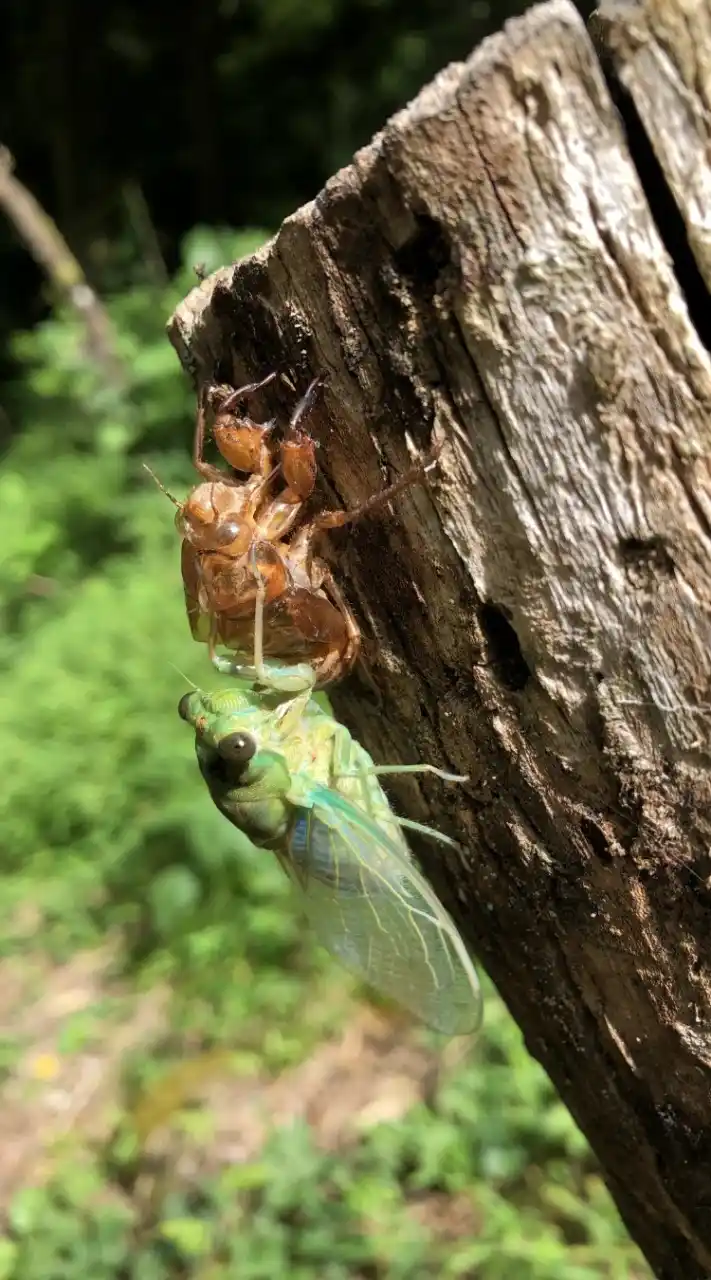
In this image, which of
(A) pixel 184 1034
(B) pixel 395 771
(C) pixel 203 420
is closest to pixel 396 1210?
(A) pixel 184 1034

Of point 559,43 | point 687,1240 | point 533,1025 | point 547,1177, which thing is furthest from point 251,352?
point 547,1177

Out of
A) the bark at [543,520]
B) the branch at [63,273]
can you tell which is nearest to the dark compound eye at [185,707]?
the bark at [543,520]

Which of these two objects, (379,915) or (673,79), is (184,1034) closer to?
(379,915)

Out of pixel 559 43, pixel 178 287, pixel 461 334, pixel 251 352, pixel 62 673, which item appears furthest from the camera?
pixel 178 287

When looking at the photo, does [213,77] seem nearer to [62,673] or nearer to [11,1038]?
[62,673]

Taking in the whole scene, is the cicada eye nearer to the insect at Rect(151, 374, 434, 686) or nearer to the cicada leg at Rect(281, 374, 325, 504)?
the insect at Rect(151, 374, 434, 686)

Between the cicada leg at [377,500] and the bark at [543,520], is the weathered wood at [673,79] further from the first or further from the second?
the cicada leg at [377,500]
